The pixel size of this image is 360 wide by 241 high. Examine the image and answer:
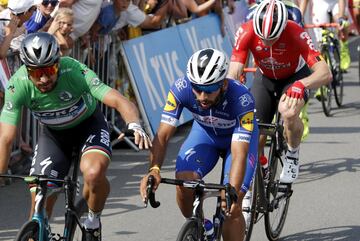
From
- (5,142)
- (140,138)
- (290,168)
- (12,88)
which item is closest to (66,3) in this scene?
(290,168)

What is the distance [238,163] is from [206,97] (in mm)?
470

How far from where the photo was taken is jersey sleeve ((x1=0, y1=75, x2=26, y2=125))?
715 cm

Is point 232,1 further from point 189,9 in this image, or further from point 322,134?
point 322,134

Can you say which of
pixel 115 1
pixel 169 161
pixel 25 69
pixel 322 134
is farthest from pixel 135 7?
pixel 25 69

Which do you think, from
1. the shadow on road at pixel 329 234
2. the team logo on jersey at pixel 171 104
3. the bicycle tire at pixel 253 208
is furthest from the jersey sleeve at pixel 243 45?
the team logo on jersey at pixel 171 104

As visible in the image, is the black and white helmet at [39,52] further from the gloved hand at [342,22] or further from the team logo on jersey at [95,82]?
A: the gloved hand at [342,22]

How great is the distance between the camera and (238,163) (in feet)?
22.8

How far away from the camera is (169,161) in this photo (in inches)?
479

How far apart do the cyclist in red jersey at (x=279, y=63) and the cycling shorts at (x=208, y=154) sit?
3.68 ft

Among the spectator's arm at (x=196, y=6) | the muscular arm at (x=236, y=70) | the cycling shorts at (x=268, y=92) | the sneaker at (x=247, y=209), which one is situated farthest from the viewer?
the spectator's arm at (x=196, y=6)

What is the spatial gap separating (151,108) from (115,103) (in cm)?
603

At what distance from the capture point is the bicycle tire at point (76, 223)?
7012mm

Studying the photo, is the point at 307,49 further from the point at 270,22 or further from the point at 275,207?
the point at 275,207

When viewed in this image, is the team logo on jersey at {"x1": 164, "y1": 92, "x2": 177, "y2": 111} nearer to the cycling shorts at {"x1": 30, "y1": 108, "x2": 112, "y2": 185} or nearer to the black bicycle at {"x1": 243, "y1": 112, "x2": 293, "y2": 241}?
the cycling shorts at {"x1": 30, "y1": 108, "x2": 112, "y2": 185}
